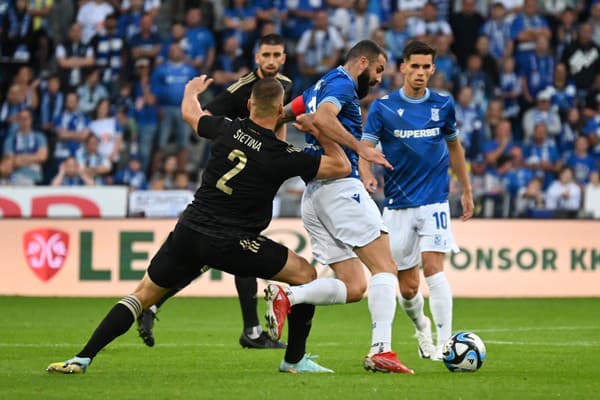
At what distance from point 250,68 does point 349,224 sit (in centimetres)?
1316

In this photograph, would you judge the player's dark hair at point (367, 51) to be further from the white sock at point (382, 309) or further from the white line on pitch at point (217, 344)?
the white line on pitch at point (217, 344)

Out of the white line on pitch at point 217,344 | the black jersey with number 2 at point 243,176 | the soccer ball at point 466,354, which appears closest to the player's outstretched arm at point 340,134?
the black jersey with number 2 at point 243,176

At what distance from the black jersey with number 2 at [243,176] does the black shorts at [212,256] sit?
0.07 meters

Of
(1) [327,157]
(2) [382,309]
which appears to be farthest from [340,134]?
(2) [382,309]

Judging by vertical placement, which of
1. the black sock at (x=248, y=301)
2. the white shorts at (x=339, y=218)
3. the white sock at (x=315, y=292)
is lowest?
the black sock at (x=248, y=301)

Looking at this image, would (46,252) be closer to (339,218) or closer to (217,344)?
(217,344)

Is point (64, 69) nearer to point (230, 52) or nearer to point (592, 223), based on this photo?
point (230, 52)

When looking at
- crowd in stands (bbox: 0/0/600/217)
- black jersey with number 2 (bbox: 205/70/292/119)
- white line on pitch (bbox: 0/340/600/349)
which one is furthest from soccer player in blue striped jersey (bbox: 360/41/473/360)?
crowd in stands (bbox: 0/0/600/217)

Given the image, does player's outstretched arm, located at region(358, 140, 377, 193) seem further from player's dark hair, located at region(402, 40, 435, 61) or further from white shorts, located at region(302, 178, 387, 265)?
player's dark hair, located at region(402, 40, 435, 61)

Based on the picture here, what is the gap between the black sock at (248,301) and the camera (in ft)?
34.6

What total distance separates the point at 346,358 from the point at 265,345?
1.09m

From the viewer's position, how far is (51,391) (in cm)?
733

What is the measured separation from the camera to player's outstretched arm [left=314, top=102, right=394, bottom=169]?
8.07 meters

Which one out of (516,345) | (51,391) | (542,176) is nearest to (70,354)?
(51,391)
